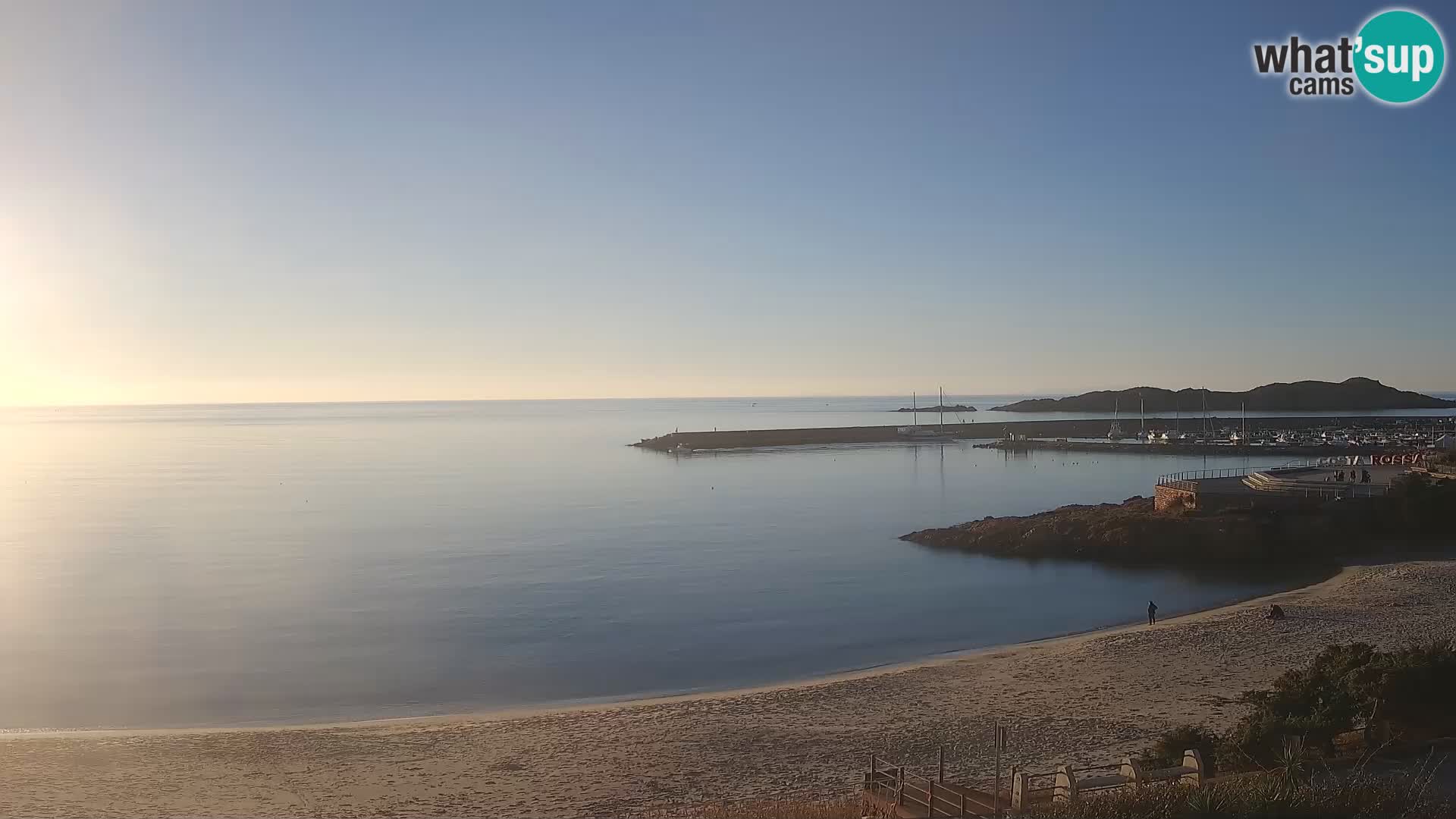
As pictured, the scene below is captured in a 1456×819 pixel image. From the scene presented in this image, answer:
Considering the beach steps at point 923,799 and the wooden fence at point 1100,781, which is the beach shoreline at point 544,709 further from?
the wooden fence at point 1100,781

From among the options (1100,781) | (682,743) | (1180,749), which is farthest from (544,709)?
(1100,781)

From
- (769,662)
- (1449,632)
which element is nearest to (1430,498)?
(1449,632)

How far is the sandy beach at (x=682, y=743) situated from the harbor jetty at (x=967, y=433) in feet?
265

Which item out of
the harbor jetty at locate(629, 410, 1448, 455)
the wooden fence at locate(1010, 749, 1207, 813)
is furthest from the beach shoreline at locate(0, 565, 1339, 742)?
the harbor jetty at locate(629, 410, 1448, 455)

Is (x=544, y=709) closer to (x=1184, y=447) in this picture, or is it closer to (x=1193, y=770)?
(x=1193, y=770)

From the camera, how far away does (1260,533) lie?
111 ft

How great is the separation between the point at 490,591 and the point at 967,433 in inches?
3927

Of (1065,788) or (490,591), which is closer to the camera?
(1065,788)

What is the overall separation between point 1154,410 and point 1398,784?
19888 centimetres

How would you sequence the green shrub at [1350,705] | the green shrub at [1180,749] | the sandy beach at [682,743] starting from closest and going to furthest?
1. the green shrub at [1350,705]
2. the green shrub at [1180,749]
3. the sandy beach at [682,743]

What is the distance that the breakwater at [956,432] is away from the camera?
10925 cm

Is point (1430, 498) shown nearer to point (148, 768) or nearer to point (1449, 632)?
point (1449, 632)

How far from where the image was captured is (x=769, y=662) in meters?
23.0

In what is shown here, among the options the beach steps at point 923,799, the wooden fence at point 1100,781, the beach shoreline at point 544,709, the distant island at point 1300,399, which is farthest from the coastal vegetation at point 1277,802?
the distant island at point 1300,399
